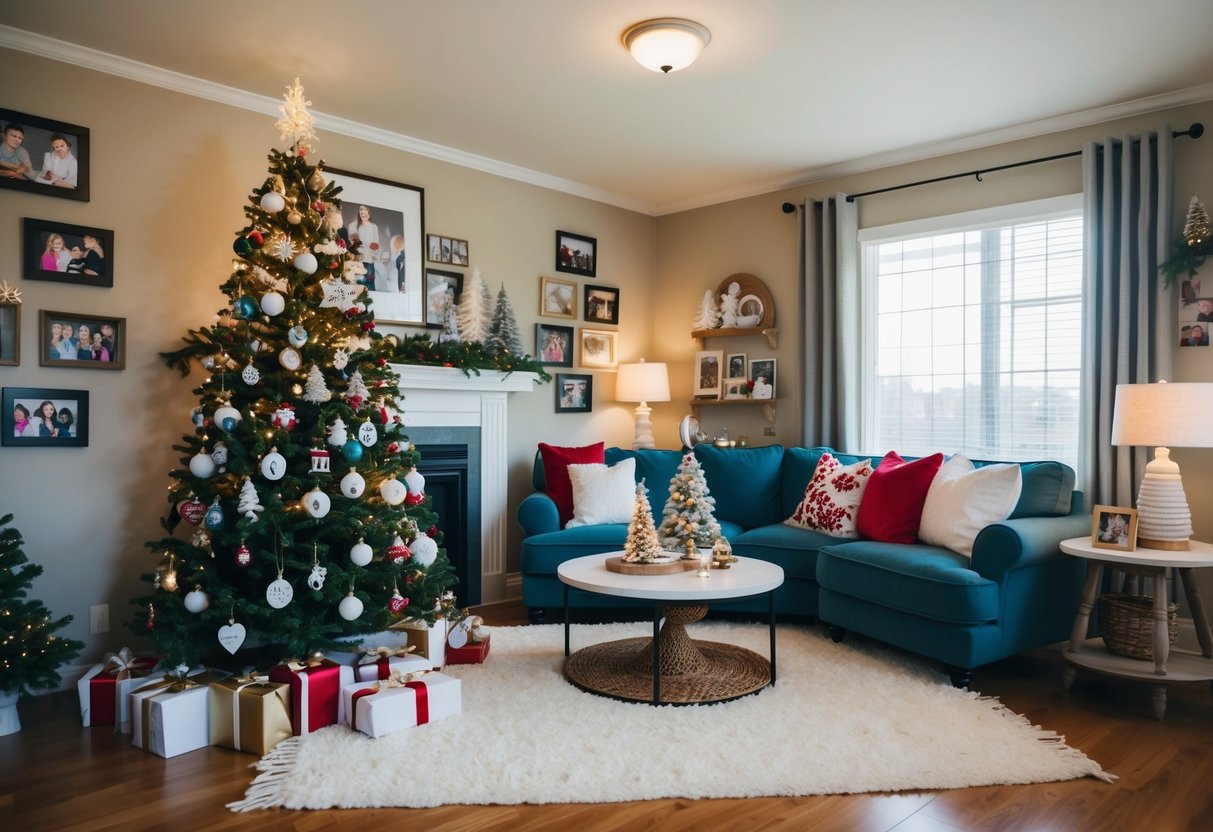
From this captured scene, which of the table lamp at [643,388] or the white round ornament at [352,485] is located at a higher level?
the table lamp at [643,388]

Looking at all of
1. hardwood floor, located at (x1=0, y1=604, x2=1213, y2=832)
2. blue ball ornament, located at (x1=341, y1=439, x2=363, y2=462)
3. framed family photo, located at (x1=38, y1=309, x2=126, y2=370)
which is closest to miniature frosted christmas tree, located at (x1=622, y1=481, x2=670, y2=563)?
hardwood floor, located at (x1=0, y1=604, x2=1213, y2=832)

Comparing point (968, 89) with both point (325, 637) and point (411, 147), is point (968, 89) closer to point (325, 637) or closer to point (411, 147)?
point (411, 147)

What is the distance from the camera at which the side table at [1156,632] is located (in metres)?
3.04

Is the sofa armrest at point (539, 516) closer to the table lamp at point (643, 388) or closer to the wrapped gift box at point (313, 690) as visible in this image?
the table lamp at point (643, 388)

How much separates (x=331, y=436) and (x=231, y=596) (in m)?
0.69

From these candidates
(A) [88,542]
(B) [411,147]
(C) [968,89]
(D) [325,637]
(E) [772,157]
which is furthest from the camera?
(E) [772,157]

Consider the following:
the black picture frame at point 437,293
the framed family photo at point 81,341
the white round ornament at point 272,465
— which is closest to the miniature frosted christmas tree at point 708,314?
the black picture frame at point 437,293

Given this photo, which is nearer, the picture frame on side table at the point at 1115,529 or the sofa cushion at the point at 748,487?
the picture frame on side table at the point at 1115,529

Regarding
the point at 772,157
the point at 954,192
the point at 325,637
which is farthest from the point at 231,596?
the point at 954,192

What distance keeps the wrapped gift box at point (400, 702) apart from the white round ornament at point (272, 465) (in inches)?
33.1

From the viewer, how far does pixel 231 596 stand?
2965 mm

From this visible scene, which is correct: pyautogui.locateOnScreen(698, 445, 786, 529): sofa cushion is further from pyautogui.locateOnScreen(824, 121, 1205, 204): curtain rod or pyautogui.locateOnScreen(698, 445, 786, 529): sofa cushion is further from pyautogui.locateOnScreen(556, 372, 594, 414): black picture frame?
pyautogui.locateOnScreen(824, 121, 1205, 204): curtain rod

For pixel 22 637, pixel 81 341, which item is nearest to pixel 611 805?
pixel 22 637

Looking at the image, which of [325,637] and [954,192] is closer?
[325,637]
